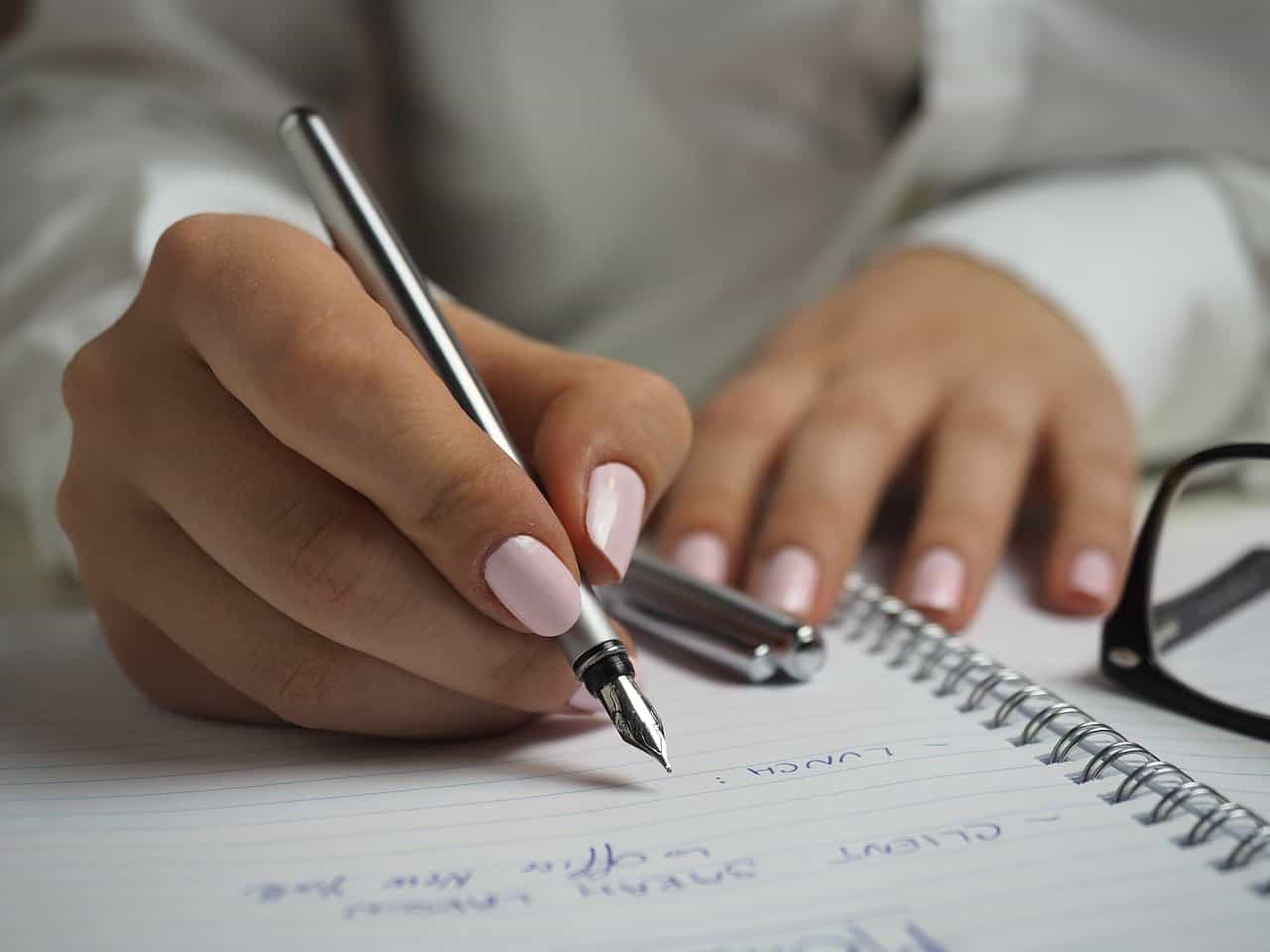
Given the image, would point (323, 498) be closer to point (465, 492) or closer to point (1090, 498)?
point (465, 492)

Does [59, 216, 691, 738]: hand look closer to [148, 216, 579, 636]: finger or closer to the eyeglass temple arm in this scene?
[148, 216, 579, 636]: finger

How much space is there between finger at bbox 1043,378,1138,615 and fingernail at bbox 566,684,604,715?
0.18 m

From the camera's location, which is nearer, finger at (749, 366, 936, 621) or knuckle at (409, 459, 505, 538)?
knuckle at (409, 459, 505, 538)

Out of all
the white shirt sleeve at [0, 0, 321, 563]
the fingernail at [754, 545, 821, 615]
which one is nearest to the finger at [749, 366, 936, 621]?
the fingernail at [754, 545, 821, 615]

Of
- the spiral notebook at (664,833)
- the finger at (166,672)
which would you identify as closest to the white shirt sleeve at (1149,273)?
the spiral notebook at (664,833)

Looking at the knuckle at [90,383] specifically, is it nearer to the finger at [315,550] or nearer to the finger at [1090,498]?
the finger at [315,550]

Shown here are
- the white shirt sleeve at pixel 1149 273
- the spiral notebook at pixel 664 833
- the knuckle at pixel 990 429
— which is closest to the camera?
the spiral notebook at pixel 664 833

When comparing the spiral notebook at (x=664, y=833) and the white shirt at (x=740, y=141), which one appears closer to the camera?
the spiral notebook at (x=664, y=833)

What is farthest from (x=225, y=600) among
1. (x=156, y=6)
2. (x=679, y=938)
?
(x=156, y=6)

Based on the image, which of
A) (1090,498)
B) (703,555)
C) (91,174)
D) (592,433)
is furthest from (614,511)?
(91,174)

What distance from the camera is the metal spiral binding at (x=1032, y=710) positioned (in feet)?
0.77

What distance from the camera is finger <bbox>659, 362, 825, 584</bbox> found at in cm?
42

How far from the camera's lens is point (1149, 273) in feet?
1.98

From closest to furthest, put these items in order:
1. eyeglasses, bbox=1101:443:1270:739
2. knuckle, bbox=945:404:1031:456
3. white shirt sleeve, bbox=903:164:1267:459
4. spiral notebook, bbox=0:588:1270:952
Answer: spiral notebook, bbox=0:588:1270:952, eyeglasses, bbox=1101:443:1270:739, knuckle, bbox=945:404:1031:456, white shirt sleeve, bbox=903:164:1267:459
